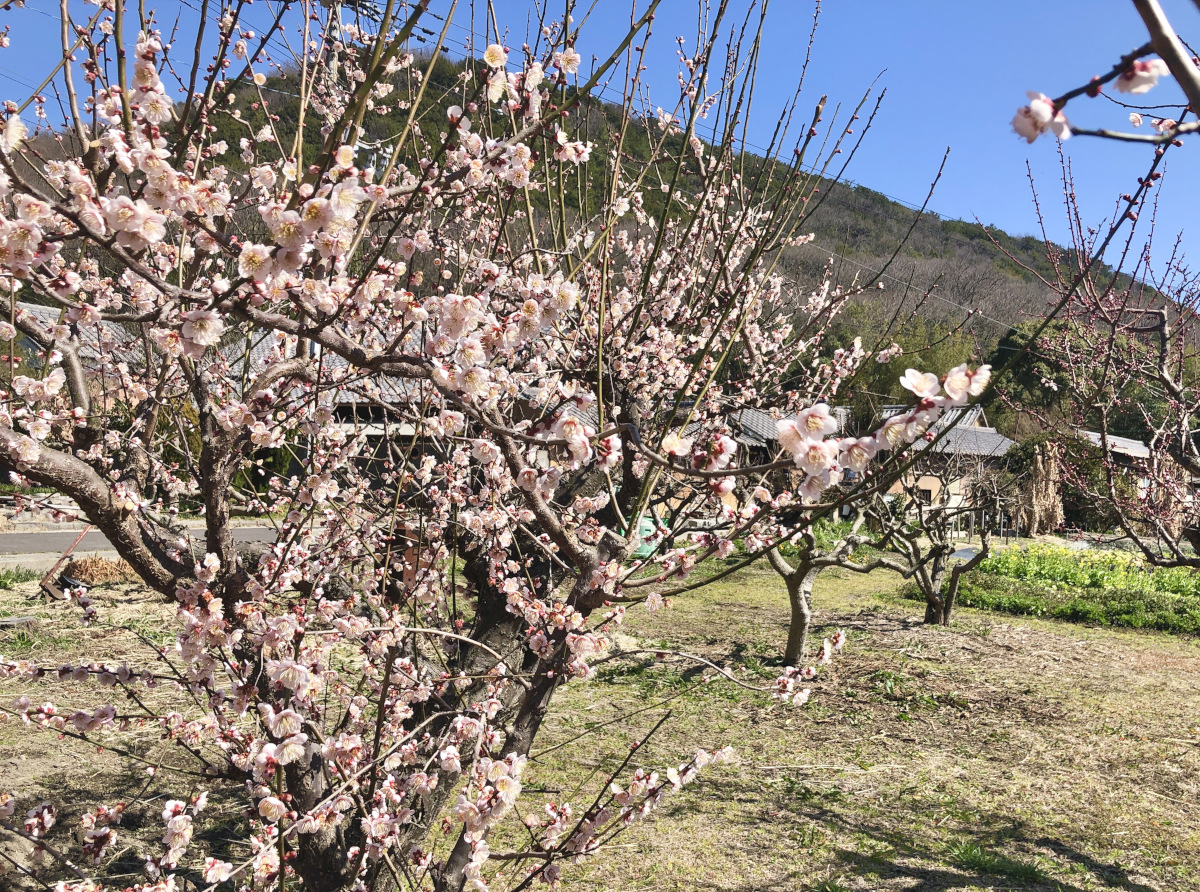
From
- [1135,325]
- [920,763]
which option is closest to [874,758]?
[920,763]

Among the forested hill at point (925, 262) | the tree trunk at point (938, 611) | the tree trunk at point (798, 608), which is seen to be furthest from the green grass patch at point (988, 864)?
the forested hill at point (925, 262)

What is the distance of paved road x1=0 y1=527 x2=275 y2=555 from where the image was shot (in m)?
10.8

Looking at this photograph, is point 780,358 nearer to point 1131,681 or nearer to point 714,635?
point 714,635

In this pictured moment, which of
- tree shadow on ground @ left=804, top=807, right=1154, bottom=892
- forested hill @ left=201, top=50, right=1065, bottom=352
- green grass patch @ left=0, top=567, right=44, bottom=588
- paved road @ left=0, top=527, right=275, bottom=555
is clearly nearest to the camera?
tree shadow on ground @ left=804, top=807, right=1154, bottom=892

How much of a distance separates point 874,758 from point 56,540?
12.4 meters

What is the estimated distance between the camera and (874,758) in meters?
5.01

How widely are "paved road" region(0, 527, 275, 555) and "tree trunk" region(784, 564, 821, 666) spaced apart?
702 centimetres

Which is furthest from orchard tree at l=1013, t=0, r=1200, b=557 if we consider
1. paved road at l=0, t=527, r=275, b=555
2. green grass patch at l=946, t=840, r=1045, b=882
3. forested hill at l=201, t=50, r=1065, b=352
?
forested hill at l=201, t=50, r=1065, b=352

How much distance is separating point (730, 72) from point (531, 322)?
234 centimetres

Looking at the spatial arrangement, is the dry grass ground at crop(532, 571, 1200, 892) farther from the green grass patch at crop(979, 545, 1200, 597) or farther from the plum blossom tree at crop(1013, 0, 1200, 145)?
the green grass patch at crop(979, 545, 1200, 597)

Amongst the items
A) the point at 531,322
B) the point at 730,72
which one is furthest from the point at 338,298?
the point at 730,72

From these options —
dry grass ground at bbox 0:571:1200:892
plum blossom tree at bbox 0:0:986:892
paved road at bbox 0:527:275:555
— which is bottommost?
paved road at bbox 0:527:275:555

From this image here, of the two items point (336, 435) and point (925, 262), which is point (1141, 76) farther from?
point (925, 262)

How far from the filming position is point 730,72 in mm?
3420
